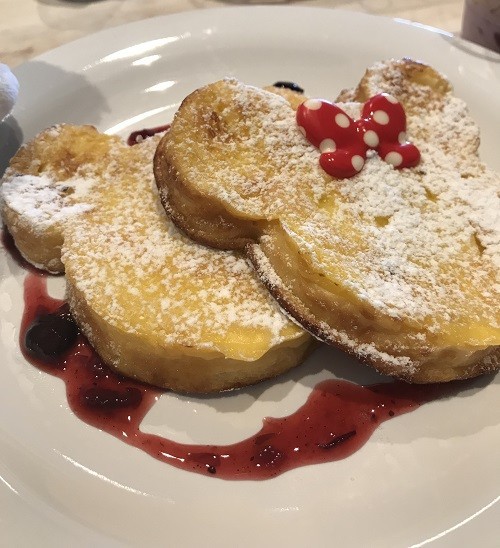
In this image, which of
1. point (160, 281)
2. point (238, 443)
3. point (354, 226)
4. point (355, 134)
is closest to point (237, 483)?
point (238, 443)

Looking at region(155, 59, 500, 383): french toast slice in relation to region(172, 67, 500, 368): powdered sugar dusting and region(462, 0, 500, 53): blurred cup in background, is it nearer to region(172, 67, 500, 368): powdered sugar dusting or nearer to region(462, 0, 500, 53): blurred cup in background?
region(172, 67, 500, 368): powdered sugar dusting

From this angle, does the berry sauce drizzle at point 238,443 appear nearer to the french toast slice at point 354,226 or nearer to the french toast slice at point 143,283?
the french toast slice at point 143,283

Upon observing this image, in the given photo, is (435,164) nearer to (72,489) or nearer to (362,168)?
(362,168)

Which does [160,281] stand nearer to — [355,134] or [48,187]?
[48,187]

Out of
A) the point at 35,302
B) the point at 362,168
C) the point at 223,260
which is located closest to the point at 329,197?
the point at 362,168

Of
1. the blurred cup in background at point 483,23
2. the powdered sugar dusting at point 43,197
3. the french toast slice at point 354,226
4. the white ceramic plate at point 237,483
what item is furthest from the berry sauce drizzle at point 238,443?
the blurred cup in background at point 483,23
